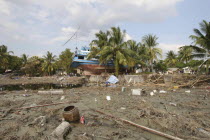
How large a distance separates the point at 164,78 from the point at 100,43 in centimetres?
1297

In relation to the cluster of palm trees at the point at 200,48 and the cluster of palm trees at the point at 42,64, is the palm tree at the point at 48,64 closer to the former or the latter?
the cluster of palm trees at the point at 42,64

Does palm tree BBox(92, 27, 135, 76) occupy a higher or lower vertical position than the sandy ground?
higher

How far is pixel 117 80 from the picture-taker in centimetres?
1667

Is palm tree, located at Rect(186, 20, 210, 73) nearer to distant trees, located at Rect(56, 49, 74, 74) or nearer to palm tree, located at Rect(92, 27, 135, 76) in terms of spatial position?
palm tree, located at Rect(92, 27, 135, 76)

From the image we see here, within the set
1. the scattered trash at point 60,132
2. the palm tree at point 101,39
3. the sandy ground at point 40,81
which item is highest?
the palm tree at point 101,39

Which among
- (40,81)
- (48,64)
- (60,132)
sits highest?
(48,64)

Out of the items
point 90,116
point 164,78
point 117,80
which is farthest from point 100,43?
point 90,116

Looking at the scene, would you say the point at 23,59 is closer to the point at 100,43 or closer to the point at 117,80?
the point at 100,43

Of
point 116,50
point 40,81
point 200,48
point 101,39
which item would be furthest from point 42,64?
point 200,48

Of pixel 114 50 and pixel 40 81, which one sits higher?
pixel 114 50

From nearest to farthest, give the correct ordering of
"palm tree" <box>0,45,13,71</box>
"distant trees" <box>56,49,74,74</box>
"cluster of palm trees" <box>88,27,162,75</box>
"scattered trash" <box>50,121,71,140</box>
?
1. "scattered trash" <box>50,121,71,140</box>
2. "cluster of palm trees" <box>88,27,162,75</box>
3. "distant trees" <box>56,49,74,74</box>
4. "palm tree" <box>0,45,13,71</box>

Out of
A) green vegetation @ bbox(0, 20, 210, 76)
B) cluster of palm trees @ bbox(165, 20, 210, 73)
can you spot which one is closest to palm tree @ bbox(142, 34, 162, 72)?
green vegetation @ bbox(0, 20, 210, 76)

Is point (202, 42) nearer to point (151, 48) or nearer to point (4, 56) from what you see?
point (151, 48)

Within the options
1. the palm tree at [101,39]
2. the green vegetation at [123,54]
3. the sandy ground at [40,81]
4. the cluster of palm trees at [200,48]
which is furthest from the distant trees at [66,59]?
the cluster of palm trees at [200,48]
